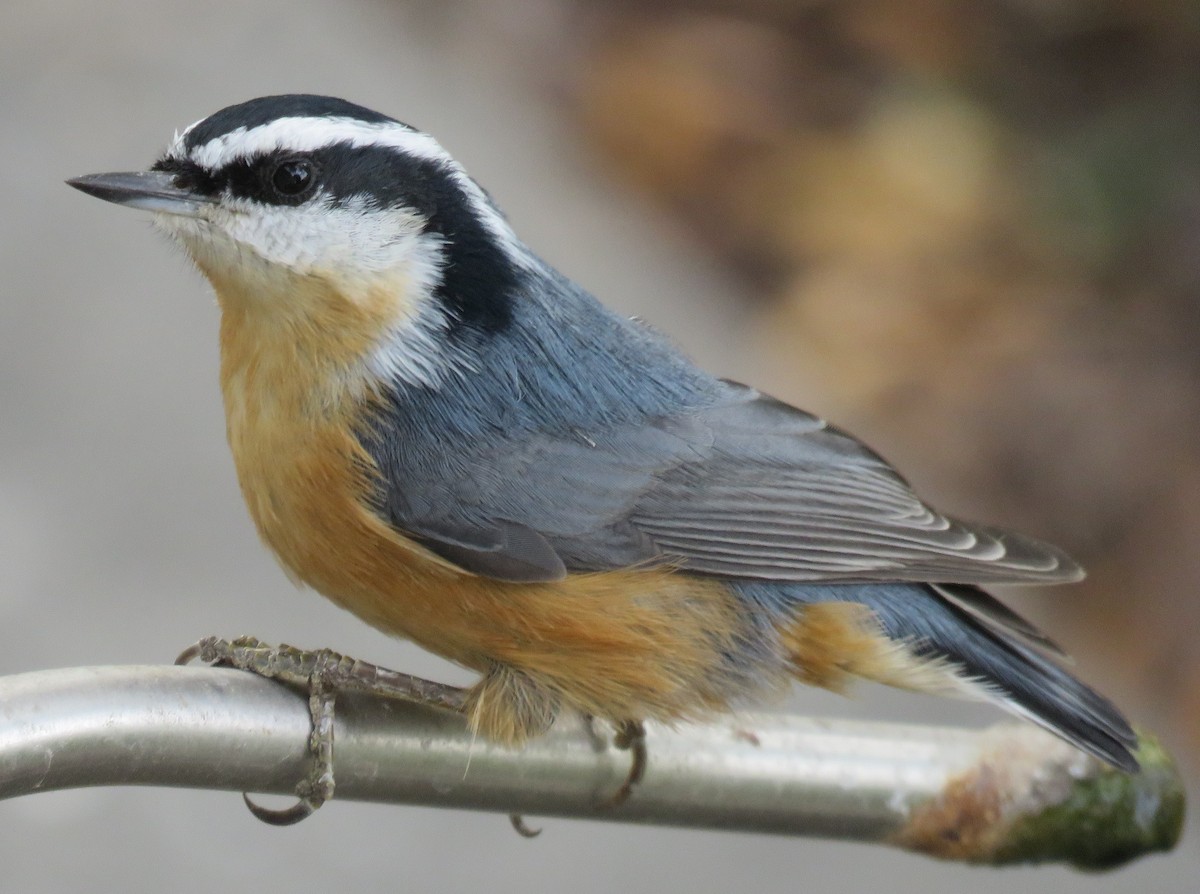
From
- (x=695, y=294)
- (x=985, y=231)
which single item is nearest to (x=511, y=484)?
(x=695, y=294)

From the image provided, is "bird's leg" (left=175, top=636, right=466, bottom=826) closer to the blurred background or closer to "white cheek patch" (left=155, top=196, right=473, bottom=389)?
"white cheek patch" (left=155, top=196, right=473, bottom=389)

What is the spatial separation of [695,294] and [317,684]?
332cm

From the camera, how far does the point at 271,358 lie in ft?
6.81

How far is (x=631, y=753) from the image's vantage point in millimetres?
1979

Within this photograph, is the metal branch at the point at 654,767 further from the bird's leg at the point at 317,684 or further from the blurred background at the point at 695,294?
the blurred background at the point at 695,294

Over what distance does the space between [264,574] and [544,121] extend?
231 cm

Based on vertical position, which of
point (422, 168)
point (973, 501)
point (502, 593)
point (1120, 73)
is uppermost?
point (1120, 73)

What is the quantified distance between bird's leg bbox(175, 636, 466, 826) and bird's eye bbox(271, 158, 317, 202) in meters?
0.52

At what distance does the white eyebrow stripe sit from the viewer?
1964mm

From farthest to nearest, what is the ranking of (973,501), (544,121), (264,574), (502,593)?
(544,121) → (973,501) → (264,574) → (502,593)

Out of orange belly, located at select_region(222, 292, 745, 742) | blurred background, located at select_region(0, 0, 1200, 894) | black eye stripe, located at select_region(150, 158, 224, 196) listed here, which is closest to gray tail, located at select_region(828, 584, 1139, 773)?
orange belly, located at select_region(222, 292, 745, 742)

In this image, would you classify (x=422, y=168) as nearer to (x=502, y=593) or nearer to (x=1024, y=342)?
(x=502, y=593)

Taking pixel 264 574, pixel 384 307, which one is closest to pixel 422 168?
pixel 384 307

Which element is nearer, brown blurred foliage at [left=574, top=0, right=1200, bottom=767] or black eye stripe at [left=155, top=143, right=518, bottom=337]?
black eye stripe at [left=155, top=143, right=518, bottom=337]
